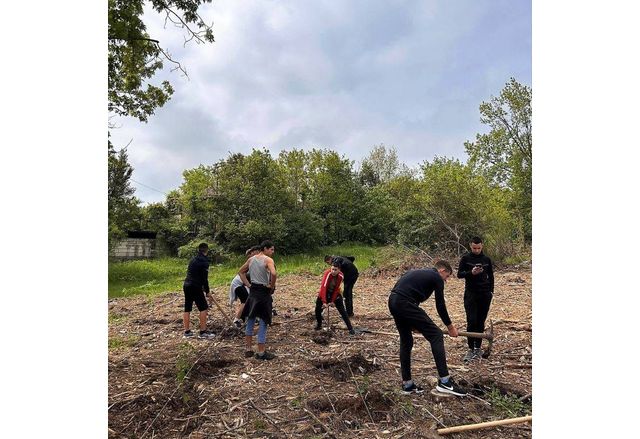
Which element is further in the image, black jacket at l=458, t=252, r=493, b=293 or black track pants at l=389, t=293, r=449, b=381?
black jacket at l=458, t=252, r=493, b=293

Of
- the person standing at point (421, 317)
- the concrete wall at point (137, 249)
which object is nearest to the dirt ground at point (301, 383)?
the person standing at point (421, 317)

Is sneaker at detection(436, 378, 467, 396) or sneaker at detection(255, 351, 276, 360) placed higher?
sneaker at detection(436, 378, 467, 396)

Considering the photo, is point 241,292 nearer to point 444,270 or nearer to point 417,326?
point 417,326

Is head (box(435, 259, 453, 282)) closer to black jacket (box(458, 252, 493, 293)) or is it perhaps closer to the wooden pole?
black jacket (box(458, 252, 493, 293))

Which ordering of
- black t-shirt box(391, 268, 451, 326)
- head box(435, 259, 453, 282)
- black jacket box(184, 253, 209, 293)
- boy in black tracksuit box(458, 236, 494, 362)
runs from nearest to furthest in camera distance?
black t-shirt box(391, 268, 451, 326) < head box(435, 259, 453, 282) < boy in black tracksuit box(458, 236, 494, 362) < black jacket box(184, 253, 209, 293)

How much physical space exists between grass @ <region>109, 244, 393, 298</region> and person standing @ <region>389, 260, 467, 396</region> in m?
10.7

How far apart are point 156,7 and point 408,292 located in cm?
484

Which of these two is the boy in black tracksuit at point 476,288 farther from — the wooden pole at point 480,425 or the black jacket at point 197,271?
the black jacket at point 197,271

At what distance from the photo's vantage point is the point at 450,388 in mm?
4508

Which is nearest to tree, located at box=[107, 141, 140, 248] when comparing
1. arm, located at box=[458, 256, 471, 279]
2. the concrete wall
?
the concrete wall

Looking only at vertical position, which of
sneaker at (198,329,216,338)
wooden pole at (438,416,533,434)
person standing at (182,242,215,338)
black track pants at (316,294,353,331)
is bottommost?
sneaker at (198,329,216,338)

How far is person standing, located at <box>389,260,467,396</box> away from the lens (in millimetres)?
4535

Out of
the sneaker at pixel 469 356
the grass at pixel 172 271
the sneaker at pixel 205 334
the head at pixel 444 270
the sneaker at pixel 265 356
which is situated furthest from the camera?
the grass at pixel 172 271

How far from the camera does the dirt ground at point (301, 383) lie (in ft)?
13.0
